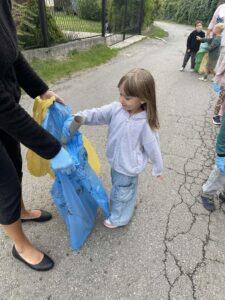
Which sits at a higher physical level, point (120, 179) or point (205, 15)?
point (120, 179)

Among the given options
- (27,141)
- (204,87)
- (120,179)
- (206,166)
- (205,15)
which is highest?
(27,141)

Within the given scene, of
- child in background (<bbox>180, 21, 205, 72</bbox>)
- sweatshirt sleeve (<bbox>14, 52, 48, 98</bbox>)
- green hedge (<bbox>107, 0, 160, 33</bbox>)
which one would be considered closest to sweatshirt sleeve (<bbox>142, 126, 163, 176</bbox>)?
sweatshirt sleeve (<bbox>14, 52, 48, 98</bbox>)

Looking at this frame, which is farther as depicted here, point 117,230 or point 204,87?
point 204,87

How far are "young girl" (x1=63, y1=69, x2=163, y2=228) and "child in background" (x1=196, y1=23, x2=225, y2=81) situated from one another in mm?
5729

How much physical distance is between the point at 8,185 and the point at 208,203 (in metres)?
1.91

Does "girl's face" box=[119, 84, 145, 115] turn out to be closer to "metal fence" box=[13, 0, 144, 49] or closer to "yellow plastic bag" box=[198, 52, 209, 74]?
"metal fence" box=[13, 0, 144, 49]

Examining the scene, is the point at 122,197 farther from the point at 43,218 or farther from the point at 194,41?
the point at 194,41

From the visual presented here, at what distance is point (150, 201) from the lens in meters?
2.60

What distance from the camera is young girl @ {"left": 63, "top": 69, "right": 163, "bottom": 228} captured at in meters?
1.67

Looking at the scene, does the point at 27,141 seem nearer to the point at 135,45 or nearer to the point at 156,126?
the point at 156,126

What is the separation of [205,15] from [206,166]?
24074 mm

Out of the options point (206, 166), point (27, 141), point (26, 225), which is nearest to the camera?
point (27, 141)

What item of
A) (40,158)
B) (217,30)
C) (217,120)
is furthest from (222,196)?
(217,30)

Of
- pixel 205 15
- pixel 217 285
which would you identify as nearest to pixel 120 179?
pixel 217 285
